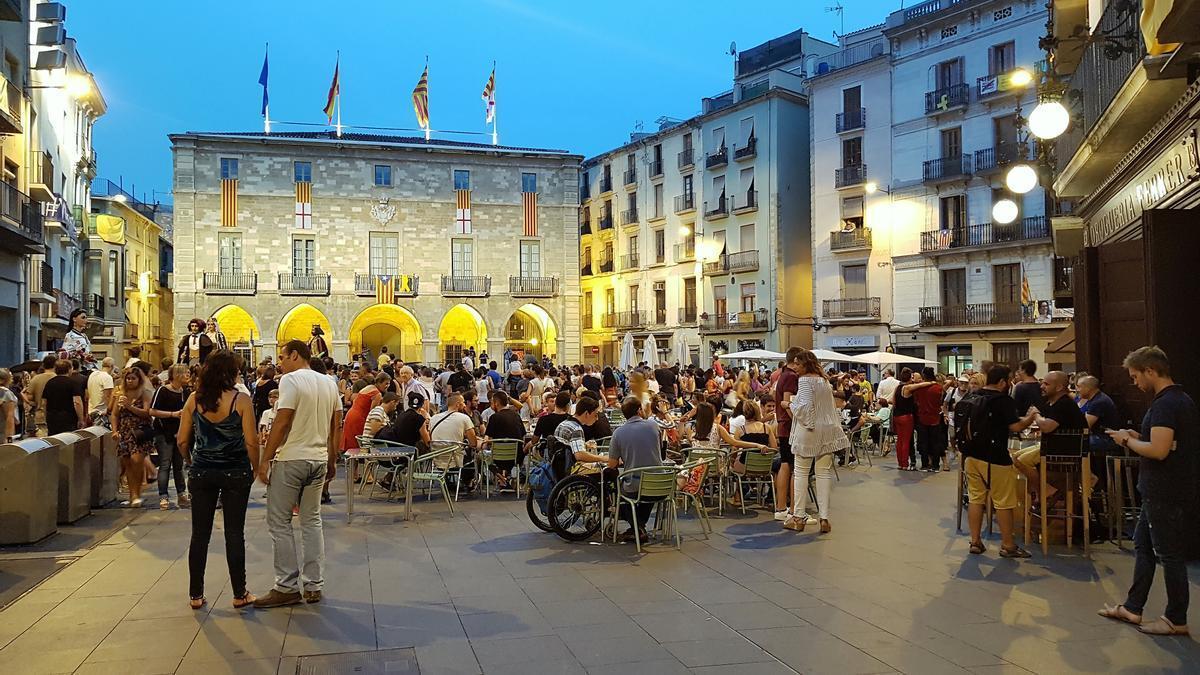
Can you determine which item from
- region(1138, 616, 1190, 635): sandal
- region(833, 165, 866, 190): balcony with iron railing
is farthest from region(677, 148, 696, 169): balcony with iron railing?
region(1138, 616, 1190, 635): sandal

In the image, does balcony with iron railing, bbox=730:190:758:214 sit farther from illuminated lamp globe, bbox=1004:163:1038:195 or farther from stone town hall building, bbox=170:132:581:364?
illuminated lamp globe, bbox=1004:163:1038:195

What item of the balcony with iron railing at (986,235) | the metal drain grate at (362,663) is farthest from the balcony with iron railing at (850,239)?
the metal drain grate at (362,663)

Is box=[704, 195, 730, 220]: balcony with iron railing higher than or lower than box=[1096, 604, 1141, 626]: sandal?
higher

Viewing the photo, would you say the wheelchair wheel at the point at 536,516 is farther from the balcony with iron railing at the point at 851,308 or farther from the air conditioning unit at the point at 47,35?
the balcony with iron railing at the point at 851,308

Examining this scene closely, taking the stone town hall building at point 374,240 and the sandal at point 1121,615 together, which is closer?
the sandal at point 1121,615

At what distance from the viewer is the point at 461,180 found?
133 feet

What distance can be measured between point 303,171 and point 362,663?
37.4 meters

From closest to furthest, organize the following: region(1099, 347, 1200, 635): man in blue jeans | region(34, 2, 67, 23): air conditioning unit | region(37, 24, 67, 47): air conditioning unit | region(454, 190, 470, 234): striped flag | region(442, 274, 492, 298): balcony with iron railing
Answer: region(1099, 347, 1200, 635): man in blue jeans < region(34, 2, 67, 23): air conditioning unit < region(37, 24, 67, 47): air conditioning unit < region(442, 274, 492, 298): balcony with iron railing < region(454, 190, 470, 234): striped flag

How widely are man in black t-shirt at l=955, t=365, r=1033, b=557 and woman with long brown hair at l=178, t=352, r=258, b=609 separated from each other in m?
5.50

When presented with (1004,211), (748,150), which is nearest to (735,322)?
(748,150)

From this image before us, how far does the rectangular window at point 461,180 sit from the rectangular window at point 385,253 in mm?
3590

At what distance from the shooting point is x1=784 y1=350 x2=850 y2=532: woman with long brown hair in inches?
314

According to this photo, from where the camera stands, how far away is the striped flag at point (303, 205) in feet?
126

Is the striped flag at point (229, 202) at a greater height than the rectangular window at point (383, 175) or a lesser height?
lesser
